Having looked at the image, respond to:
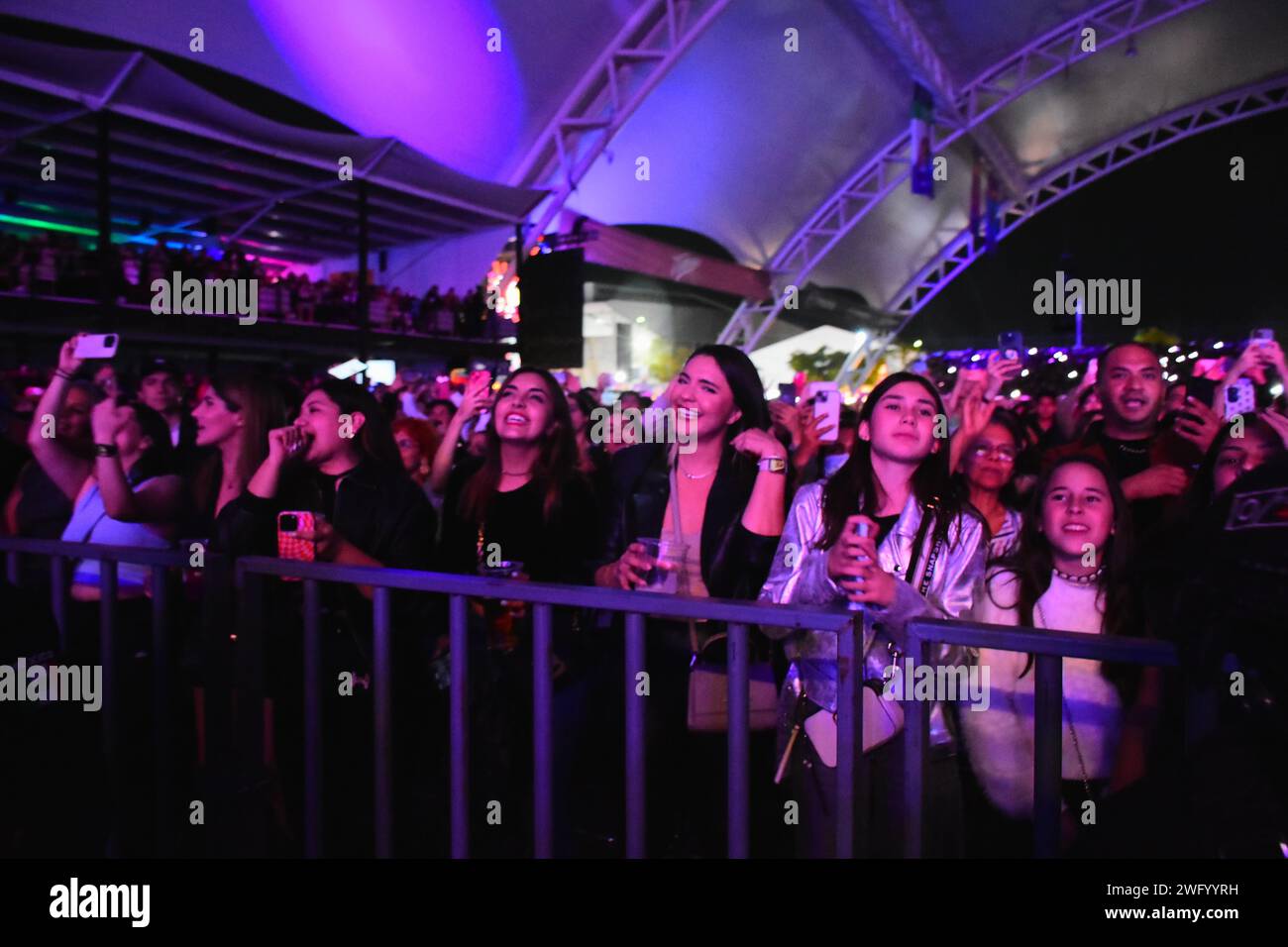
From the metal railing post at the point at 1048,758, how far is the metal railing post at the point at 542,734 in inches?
41.7

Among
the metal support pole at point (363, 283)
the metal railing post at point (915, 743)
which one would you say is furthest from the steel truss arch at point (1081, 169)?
the metal railing post at point (915, 743)

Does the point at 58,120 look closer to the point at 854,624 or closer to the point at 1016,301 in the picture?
the point at 854,624

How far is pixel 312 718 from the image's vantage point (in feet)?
7.87

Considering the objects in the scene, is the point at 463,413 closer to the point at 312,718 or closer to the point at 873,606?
the point at 312,718

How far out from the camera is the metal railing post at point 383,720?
2.31m

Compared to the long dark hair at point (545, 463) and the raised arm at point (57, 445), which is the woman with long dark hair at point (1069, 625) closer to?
the long dark hair at point (545, 463)

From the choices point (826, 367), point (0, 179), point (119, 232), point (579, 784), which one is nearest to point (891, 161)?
point (826, 367)

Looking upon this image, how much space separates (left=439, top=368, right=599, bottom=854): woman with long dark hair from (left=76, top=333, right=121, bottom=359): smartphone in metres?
1.34

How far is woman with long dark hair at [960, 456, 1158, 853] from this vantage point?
2.21 metres

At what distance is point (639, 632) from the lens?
202cm

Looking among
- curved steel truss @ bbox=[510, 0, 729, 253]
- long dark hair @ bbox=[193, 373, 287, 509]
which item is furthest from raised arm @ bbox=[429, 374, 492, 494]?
curved steel truss @ bbox=[510, 0, 729, 253]

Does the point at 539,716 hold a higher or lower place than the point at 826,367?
lower
